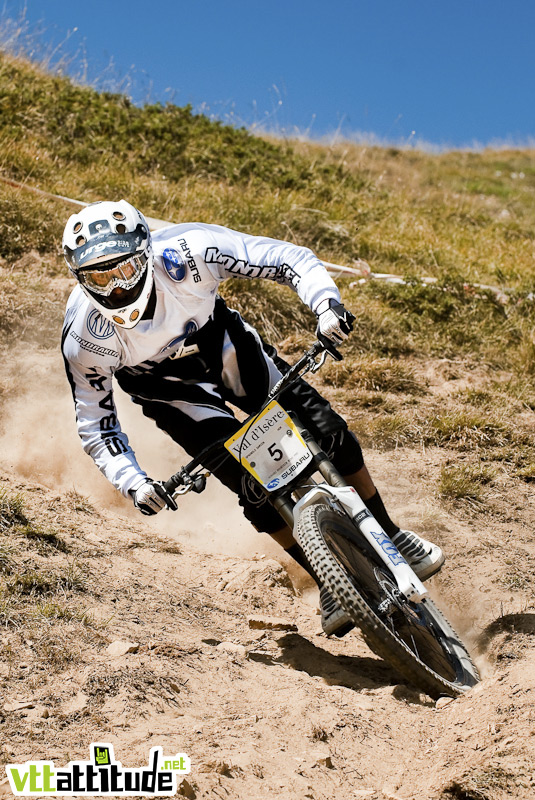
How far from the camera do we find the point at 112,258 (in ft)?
11.8

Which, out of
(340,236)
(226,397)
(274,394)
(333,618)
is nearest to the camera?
(333,618)

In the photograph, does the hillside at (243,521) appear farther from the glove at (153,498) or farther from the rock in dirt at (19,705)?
the glove at (153,498)

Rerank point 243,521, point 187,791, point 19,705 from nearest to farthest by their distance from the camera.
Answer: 1. point 187,791
2. point 19,705
3. point 243,521

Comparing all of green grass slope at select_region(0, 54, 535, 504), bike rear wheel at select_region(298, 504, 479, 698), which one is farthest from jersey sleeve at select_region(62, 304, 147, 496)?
green grass slope at select_region(0, 54, 535, 504)

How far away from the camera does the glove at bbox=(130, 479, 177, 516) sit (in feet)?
12.0

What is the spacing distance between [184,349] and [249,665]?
158 cm

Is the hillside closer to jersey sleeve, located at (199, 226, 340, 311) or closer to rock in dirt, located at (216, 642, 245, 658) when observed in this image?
rock in dirt, located at (216, 642, 245, 658)

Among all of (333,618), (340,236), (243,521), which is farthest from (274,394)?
(340,236)

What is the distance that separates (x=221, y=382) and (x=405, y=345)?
3.55 meters

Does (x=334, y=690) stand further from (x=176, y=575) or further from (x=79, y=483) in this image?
(x=79, y=483)

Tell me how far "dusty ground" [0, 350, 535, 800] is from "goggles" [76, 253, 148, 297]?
138cm

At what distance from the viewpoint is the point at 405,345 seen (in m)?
7.47

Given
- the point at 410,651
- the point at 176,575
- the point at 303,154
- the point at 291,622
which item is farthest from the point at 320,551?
the point at 303,154

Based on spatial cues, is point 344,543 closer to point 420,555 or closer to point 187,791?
point 420,555
